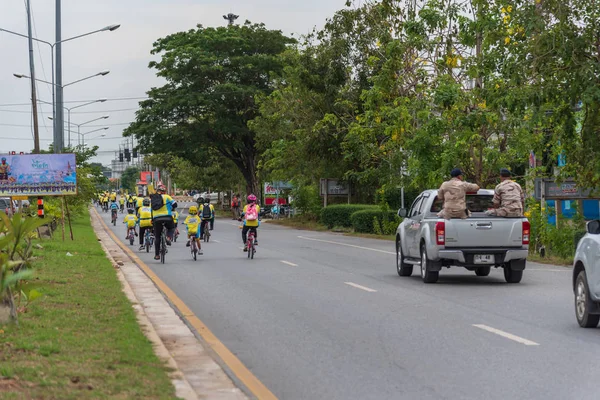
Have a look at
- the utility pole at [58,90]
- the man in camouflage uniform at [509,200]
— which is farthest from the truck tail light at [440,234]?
the utility pole at [58,90]

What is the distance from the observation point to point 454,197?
60.6 feet

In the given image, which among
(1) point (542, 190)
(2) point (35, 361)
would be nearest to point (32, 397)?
(2) point (35, 361)

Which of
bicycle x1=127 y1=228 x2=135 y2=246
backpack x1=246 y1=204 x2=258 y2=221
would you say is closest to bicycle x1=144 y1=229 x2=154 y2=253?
bicycle x1=127 y1=228 x2=135 y2=246

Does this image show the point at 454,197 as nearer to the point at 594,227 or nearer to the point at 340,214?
the point at 594,227

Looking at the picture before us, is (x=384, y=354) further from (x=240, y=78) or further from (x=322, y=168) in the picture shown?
(x=240, y=78)

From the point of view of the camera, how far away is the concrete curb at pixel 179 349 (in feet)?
27.5

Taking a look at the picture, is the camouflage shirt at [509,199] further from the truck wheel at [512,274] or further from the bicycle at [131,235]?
the bicycle at [131,235]

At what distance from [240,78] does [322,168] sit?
18971 millimetres

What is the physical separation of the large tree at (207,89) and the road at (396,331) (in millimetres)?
46943

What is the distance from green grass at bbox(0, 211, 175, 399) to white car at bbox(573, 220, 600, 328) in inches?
197

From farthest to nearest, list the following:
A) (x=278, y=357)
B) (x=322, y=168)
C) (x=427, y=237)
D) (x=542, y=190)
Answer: (x=322, y=168) < (x=542, y=190) < (x=427, y=237) < (x=278, y=357)

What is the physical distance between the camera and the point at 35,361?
29.2 feet

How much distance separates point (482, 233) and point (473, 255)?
0.42m

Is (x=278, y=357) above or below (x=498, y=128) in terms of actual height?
below
